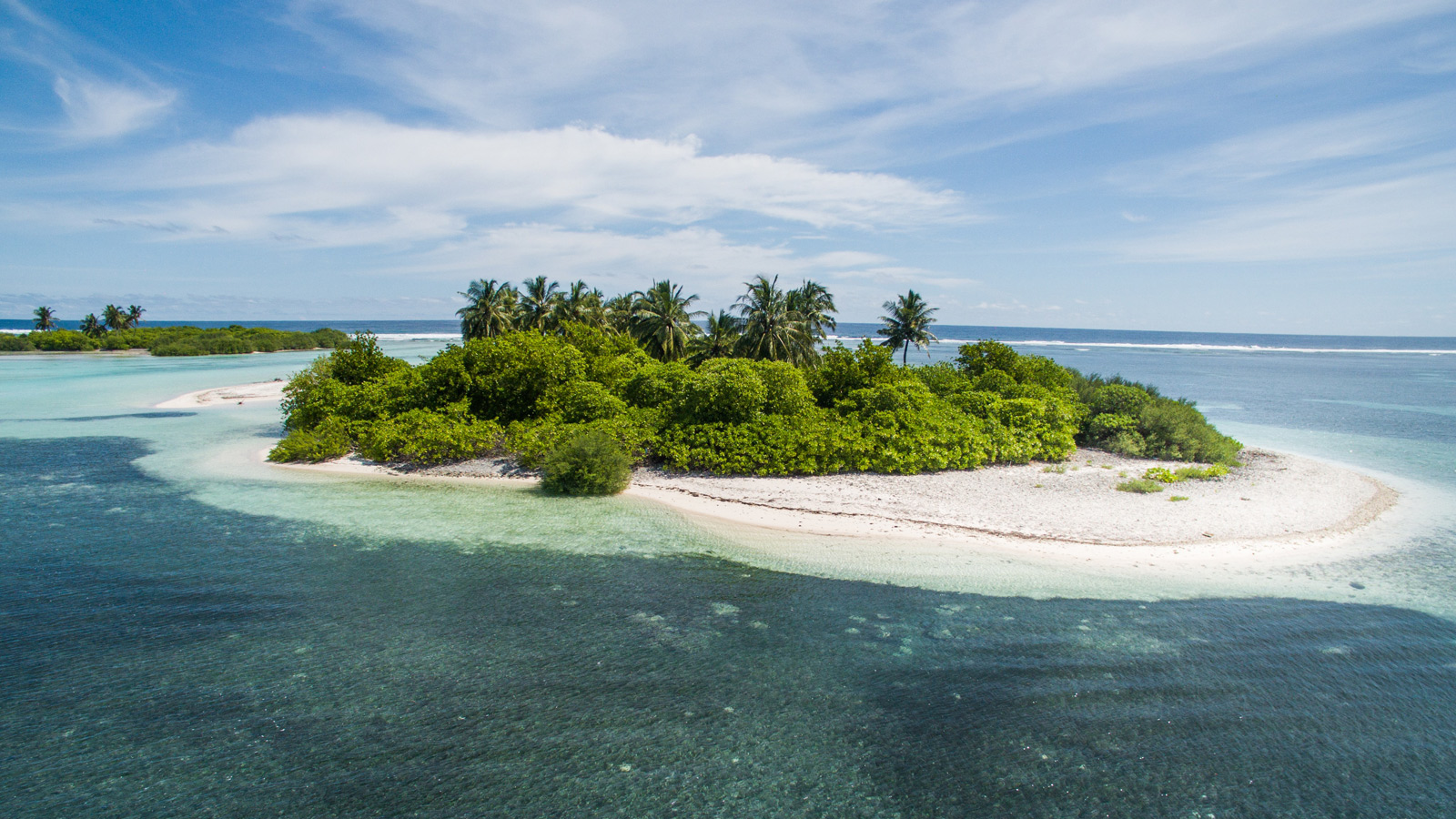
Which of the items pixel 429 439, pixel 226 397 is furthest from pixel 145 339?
pixel 429 439

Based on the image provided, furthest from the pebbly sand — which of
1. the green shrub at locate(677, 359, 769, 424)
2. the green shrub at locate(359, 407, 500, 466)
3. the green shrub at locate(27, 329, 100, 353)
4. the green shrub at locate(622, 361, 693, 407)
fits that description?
the green shrub at locate(27, 329, 100, 353)

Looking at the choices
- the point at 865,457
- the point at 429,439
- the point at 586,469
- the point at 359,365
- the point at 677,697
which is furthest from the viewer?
the point at 359,365

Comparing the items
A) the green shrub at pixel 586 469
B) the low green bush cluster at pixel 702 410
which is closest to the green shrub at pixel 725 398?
the low green bush cluster at pixel 702 410

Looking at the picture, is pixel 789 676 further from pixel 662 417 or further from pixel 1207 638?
pixel 662 417

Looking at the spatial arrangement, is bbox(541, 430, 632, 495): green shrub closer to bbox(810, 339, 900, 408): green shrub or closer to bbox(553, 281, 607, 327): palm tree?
bbox(810, 339, 900, 408): green shrub

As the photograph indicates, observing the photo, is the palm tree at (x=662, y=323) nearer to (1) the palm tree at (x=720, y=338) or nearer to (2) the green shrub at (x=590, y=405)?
(1) the palm tree at (x=720, y=338)

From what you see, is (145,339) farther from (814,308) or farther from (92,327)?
(814,308)

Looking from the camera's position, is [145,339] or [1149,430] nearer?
[1149,430]
